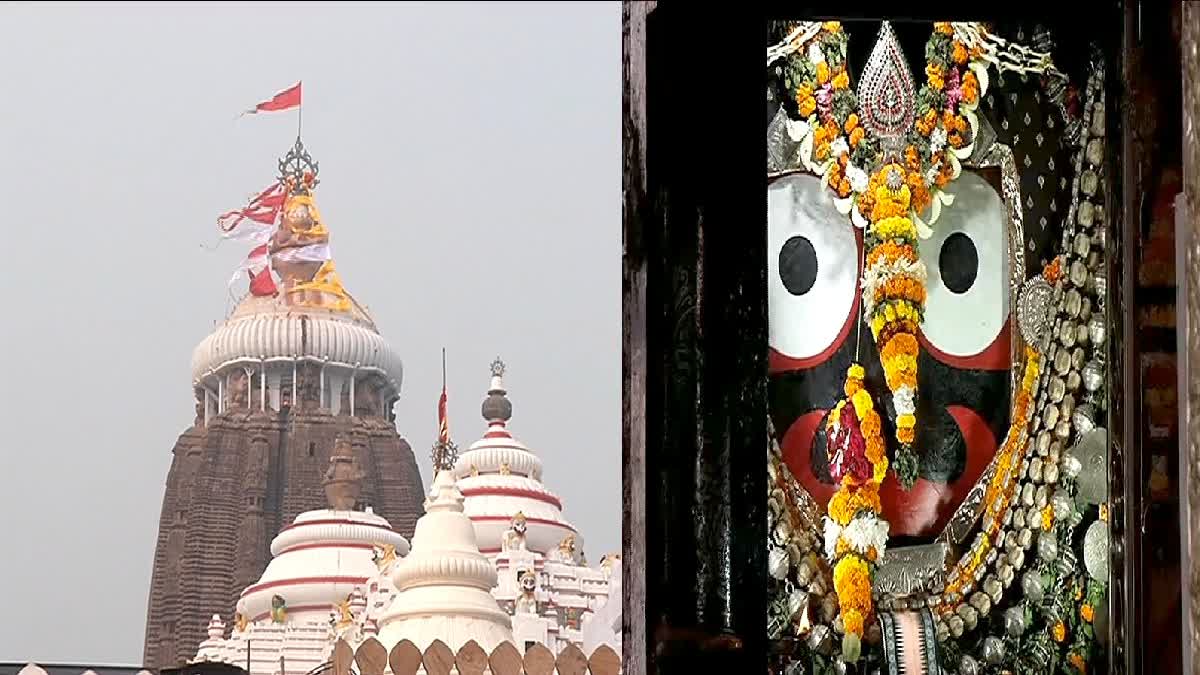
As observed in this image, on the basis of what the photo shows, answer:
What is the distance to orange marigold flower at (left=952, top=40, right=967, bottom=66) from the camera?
296 cm

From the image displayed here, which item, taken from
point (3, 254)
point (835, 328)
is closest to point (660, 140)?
point (835, 328)

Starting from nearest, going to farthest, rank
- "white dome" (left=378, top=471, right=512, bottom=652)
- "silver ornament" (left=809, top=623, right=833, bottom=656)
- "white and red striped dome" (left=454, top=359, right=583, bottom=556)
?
"silver ornament" (left=809, top=623, right=833, bottom=656) < "white dome" (left=378, top=471, right=512, bottom=652) < "white and red striped dome" (left=454, top=359, right=583, bottom=556)

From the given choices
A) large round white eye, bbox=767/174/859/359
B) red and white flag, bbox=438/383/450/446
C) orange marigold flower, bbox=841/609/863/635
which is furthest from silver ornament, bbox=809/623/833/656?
red and white flag, bbox=438/383/450/446

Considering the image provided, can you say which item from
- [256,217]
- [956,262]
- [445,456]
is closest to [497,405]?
[445,456]

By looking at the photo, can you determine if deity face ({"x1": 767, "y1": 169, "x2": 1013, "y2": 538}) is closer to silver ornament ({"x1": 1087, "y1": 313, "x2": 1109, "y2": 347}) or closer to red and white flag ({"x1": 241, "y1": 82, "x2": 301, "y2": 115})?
silver ornament ({"x1": 1087, "y1": 313, "x2": 1109, "y2": 347})

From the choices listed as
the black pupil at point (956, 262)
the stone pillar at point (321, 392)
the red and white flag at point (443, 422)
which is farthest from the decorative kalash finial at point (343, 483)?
the black pupil at point (956, 262)

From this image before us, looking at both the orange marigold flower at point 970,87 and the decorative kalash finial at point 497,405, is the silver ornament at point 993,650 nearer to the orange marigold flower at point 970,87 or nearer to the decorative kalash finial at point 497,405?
the orange marigold flower at point 970,87

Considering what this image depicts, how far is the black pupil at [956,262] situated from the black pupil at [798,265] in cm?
24

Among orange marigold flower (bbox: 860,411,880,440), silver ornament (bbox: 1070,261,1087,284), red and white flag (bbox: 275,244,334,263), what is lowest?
orange marigold flower (bbox: 860,411,880,440)

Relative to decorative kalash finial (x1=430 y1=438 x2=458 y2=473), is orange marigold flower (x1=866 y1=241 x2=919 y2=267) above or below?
below

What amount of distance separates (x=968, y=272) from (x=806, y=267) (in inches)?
A: 11.5

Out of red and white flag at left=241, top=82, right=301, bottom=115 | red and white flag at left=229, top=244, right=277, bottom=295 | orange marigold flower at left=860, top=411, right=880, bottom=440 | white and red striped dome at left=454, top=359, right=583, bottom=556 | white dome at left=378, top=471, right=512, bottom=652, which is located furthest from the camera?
red and white flag at left=241, top=82, right=301, bottom=115

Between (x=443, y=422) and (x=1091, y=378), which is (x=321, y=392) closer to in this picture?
(x=443, y=422)

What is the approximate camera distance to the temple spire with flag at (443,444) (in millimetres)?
10541
